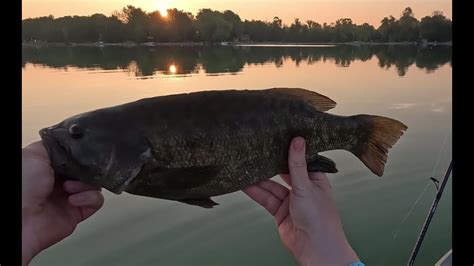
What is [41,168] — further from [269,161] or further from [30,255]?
[269,161]

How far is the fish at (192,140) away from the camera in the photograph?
7.15 ft

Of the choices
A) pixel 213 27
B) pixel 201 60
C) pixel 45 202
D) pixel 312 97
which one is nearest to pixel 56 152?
pixel 45 202

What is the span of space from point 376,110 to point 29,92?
44.1ft

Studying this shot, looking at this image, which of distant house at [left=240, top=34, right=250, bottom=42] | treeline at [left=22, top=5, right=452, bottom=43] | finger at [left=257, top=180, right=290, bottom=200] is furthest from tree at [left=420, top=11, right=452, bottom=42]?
finger at [left=257, top=180, right=290, bottom=200]

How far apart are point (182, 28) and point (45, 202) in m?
93.2

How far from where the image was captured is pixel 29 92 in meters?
18.2

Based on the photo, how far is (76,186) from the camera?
7.52ft

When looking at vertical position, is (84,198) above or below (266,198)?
above

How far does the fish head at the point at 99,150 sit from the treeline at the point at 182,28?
8909cm

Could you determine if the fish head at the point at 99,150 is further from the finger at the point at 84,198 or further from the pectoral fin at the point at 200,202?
the pectoral fin at the point at 200,202

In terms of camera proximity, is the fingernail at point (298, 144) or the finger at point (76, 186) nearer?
the finger at point (76, 186)

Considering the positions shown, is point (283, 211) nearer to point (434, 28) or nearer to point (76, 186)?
point (76, 186)

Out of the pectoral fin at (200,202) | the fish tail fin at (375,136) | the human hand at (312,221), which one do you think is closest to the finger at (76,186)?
the pectoral fin at (200,202)

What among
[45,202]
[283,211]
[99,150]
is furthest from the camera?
[283,211]
